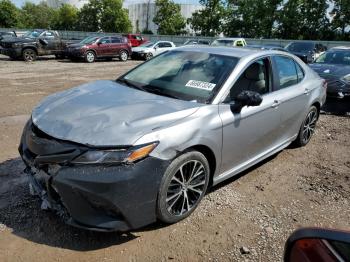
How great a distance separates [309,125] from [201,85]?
2.69m

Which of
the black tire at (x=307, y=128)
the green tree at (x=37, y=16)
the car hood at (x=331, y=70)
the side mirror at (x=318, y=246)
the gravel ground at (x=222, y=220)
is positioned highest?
the side mirror at (x=318, y=246)

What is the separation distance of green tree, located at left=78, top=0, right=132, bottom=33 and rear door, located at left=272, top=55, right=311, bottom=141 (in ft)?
169

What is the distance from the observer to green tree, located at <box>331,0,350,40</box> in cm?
3522

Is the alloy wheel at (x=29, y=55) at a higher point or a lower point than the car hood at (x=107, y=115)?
lower

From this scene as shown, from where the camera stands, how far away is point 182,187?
11.3ft

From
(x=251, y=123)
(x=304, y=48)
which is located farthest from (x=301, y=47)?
(x=251, y=123)

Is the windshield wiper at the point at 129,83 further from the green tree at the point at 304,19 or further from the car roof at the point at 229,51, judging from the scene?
the green tree at the point at 304,19

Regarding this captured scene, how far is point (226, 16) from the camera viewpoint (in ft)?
138

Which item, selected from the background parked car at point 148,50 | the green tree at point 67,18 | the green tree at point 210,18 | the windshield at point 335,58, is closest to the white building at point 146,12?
the green tree at point 67,18

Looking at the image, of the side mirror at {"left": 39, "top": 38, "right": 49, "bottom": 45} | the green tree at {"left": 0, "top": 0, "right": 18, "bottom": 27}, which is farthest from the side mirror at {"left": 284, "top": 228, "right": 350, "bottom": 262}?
the green tree at {"left": 0, "top": 0, "right": 18, "bottom": 27}

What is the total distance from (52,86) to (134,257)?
9.13 metres

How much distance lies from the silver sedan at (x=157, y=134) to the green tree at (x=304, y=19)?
36422 mm

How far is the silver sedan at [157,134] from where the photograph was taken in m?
2.90

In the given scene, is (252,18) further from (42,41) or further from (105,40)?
(42,41)
